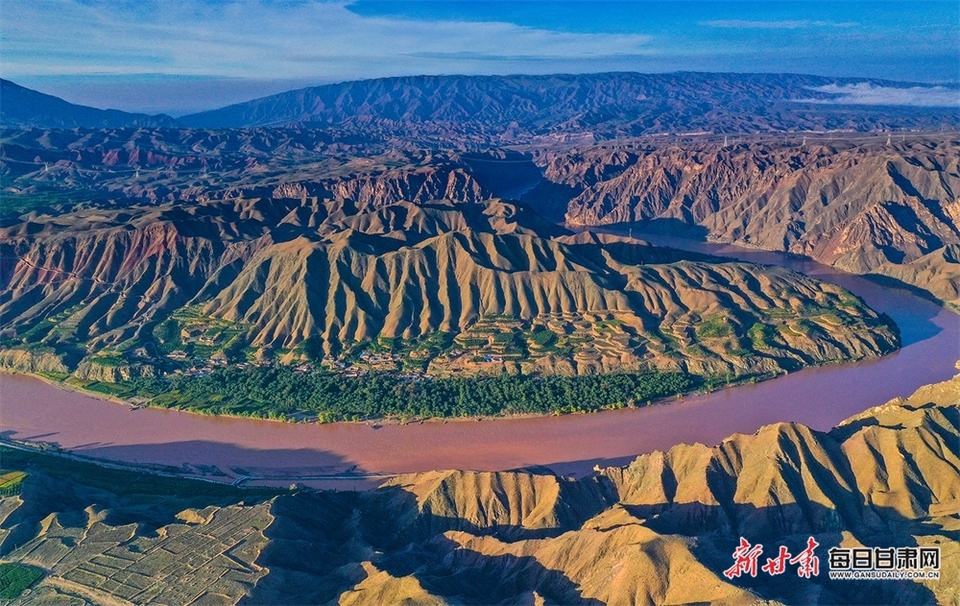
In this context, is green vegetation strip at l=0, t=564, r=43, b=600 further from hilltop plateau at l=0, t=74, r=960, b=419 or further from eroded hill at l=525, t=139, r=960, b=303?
eroded hill at l=525, t=139, r=960, b=303

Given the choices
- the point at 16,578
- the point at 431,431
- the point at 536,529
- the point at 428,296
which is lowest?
the point at 431,431

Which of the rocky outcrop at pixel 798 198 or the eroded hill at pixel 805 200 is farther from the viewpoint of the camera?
the rocky outcrop at pixel 798 198

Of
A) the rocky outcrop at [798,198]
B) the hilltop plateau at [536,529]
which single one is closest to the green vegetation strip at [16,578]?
the hilltop plateau at [536,529]

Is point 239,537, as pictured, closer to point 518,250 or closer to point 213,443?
point 213,443

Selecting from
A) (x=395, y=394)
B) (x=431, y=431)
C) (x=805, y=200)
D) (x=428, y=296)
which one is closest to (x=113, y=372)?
(x=395, y=394)
